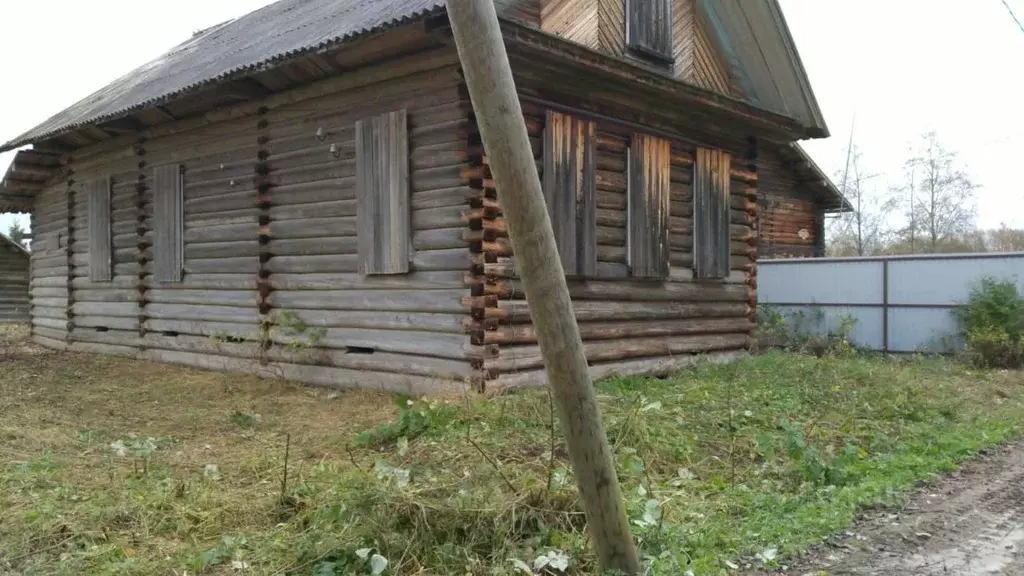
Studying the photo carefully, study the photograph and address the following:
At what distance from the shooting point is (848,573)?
12.6ft

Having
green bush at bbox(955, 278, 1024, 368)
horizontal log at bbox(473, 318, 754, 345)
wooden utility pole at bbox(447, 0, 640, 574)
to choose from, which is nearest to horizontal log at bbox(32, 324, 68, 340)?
horizontal log at bbox(473, 318, 754, 345)

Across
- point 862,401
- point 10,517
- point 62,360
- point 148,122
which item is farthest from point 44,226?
point 862,401

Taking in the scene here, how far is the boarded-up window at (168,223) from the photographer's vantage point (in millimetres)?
11883

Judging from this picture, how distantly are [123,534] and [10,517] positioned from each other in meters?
0.72

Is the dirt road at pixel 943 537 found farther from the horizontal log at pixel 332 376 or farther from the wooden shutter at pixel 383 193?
the wooden shutter at pixel 383 193

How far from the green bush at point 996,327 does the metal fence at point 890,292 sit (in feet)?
1.59

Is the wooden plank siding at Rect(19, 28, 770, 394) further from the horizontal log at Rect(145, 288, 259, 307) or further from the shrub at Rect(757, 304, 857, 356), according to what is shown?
the shrub at Rect(757, 304, 857, 356)

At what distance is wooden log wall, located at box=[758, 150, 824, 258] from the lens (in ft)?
64.6

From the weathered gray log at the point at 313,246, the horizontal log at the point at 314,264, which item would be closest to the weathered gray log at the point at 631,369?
the horizontal log at the point at 314,264

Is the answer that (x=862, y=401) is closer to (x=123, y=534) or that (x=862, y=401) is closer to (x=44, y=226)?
(x=123, y=534)

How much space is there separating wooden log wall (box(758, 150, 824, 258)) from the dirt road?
47.7 ft

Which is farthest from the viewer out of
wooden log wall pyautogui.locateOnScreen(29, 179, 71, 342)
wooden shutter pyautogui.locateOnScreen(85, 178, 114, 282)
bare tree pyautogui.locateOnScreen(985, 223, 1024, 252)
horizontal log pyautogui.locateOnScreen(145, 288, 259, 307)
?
bare tree pyautogui.locateOnScreen(985, 223, 1024, 252)

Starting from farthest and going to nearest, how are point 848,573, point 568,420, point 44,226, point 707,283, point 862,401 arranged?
point 44,226, point 707,283, point 862,401, point 848,573, point 568,420

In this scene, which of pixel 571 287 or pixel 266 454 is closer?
pixel 266 454
